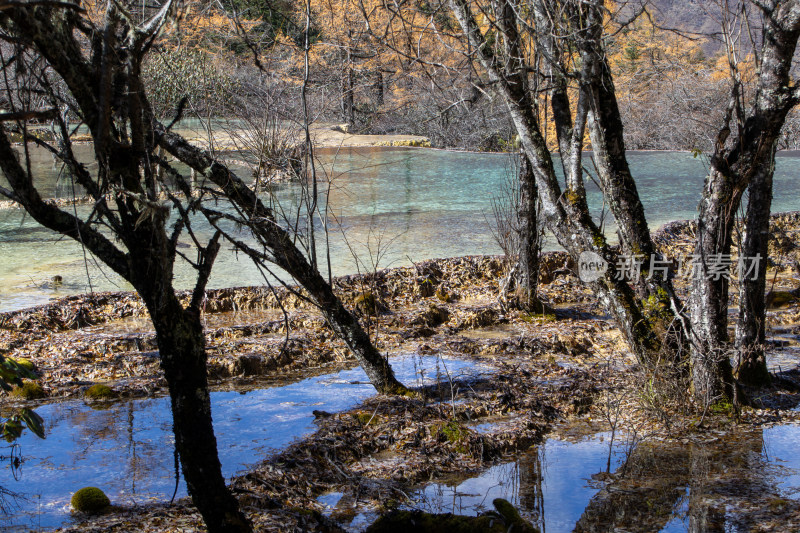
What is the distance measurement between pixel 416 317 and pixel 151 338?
10.00ft

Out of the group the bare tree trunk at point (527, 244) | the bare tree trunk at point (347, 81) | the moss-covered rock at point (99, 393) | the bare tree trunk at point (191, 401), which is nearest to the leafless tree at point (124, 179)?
the bare tree trunk at point (191, 401)

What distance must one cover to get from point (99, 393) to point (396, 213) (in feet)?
32.7

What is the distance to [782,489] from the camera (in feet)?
14.1

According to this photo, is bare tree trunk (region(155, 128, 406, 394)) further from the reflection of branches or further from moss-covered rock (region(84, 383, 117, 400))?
moss-covered rock (region(84, 383, 117, 400))

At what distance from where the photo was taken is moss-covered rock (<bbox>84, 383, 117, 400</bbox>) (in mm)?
6246

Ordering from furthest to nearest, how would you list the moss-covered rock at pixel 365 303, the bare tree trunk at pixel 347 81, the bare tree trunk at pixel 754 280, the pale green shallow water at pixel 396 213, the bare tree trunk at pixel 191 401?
the pale green shallow water at pixel 396 213, the moss-covered rock at pixel 365 303, the bare tree trunk at pixel 347 81, the bare tree trunk at pixel 754 280, the bare tree trunk at pixel 191 401

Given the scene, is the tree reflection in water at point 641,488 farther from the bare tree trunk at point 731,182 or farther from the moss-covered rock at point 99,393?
the moss-covered rock at point 99,393

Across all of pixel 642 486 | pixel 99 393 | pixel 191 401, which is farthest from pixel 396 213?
pixel 191 401

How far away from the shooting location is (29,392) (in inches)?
244

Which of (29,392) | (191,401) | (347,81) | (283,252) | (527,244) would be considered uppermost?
(347,81)

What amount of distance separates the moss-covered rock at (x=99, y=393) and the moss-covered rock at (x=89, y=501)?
211cm

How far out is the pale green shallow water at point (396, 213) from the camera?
10297mm

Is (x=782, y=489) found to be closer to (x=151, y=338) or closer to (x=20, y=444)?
(x=20, y=444)

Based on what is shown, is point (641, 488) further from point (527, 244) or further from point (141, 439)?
point (527, 244)
